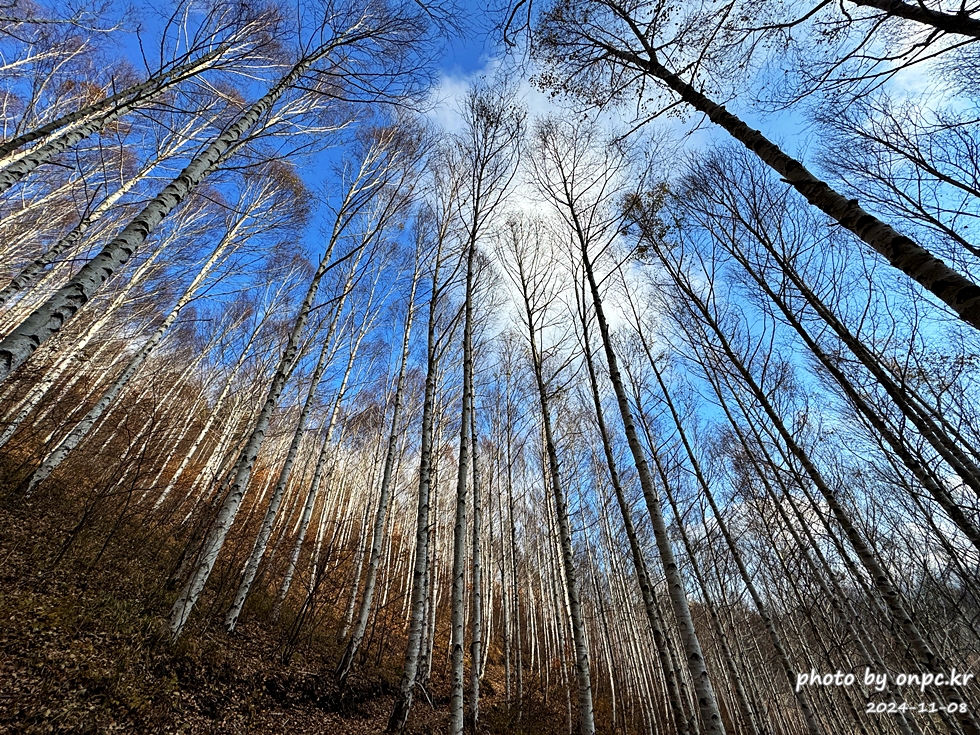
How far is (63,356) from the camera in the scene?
9.85 m

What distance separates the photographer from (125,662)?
391 cm

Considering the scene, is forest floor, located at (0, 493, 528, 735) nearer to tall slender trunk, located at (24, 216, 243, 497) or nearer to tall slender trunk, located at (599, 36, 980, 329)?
tall slender trunk, located at (24, 216, 243, 497)

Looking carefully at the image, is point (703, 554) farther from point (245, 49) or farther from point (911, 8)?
point (245, 49)

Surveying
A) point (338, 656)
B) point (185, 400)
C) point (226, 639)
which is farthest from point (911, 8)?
point (185, 400)

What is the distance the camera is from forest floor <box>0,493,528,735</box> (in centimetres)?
336

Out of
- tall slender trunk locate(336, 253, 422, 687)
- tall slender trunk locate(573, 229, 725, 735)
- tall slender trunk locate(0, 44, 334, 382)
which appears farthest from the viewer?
tall slender trunk locate(336, 253, 422, 687)

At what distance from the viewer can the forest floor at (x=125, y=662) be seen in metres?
3.36

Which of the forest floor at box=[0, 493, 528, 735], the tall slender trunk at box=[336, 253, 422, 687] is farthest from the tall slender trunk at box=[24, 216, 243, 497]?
the tall slender trunk at box=[336, 253, 422, 687]

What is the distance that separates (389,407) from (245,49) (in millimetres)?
9105

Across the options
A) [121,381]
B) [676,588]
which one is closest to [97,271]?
[676,588]

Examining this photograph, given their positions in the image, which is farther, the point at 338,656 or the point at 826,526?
the point at 338,656

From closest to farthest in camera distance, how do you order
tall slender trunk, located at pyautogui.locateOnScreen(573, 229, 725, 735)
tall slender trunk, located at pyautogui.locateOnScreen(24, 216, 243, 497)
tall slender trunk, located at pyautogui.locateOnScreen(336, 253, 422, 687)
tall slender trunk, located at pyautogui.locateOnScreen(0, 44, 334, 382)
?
tall slender trunk, located at pyautogui.locateOnScreen(0, 44, 334, 382), tall slender trunk, located at pyautogui.locateOnScreen(573, 229, 725, 735), tall slender trunk, located at pyautogui.locateOnScreen(336, 253, 422, 687), tall slender trunk, located at pyautogui.locateOnScreen(24, 216, 243, 497)

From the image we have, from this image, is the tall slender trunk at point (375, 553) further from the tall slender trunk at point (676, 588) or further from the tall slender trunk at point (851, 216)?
the tall slender trunk at point (851, 216)

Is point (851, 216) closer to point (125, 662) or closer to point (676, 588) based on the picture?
point (676, 588)
